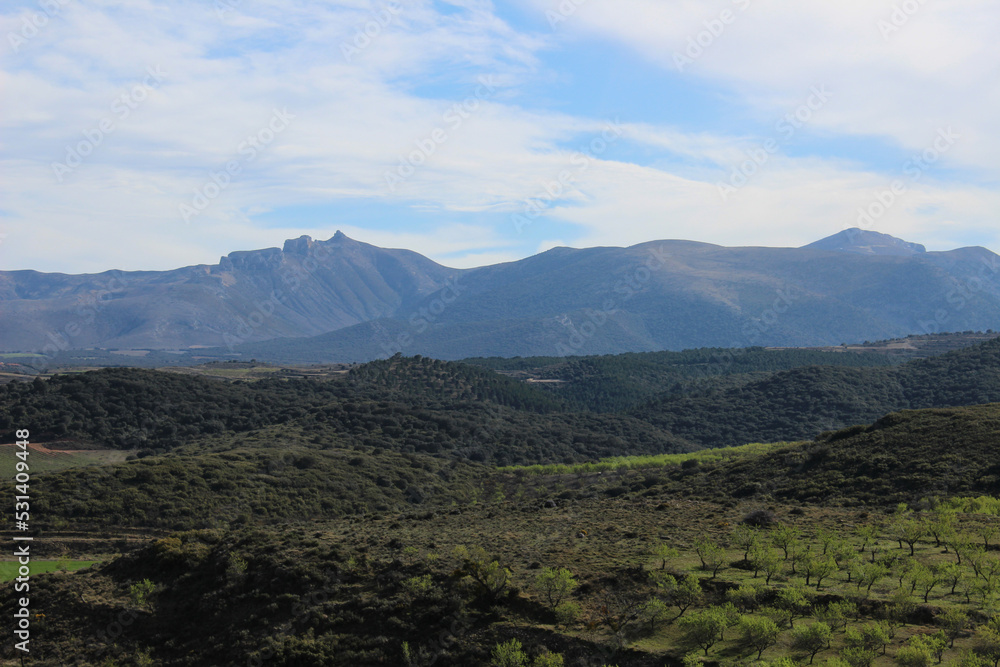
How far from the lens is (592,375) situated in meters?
152

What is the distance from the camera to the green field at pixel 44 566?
1275 inches

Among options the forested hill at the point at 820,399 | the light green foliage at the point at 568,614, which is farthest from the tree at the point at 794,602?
the forested hill at the point at 820,399

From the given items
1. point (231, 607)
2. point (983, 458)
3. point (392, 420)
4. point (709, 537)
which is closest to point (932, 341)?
point (392, 420)

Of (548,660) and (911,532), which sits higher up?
(911,532)

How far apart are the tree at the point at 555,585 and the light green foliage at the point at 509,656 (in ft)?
6.71

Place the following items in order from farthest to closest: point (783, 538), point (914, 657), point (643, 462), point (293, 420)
Result: point (293, 420), point (643, 462), point (783, 538), point (914, 657)

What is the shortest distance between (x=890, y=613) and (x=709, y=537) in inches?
317

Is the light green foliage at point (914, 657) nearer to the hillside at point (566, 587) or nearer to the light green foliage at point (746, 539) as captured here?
the hillside at point (566, 587)

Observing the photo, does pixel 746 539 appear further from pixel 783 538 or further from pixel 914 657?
pixel 914 657

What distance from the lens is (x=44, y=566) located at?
3447cm

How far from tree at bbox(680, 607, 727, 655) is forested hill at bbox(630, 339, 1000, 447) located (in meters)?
79.2

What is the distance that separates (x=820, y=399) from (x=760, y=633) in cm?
9400

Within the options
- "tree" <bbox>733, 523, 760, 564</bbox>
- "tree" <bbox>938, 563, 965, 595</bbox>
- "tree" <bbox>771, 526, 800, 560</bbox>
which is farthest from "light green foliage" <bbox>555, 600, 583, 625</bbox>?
"tree" <bbox>938, 563, 965, 595</bbox>

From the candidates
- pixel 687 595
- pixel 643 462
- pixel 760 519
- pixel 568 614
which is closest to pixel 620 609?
pixel 568 614
